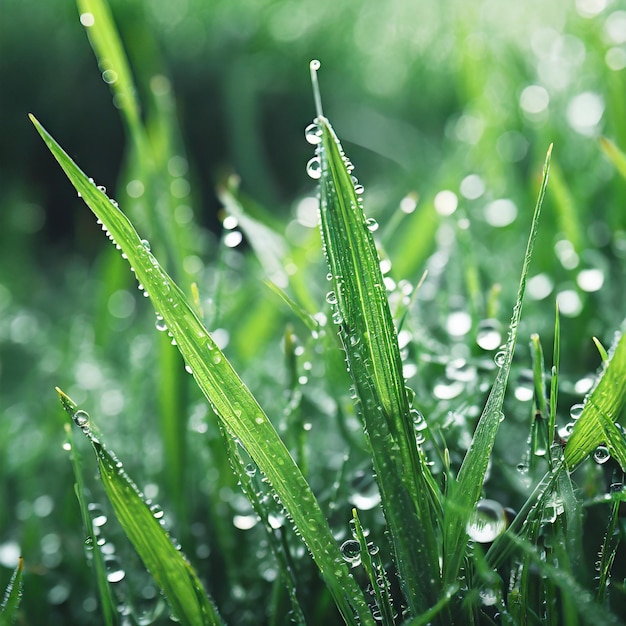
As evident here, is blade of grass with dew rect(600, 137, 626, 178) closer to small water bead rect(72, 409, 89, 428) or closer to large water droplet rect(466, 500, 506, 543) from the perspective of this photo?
large water droplet rect(466, 500, 506, 543)

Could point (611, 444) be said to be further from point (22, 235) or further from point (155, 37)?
point (155, 37)

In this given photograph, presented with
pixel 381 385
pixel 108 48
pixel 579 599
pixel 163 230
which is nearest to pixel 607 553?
pixel 579 599

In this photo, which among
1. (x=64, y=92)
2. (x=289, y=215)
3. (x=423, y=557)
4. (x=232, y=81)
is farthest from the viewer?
(x=64, y=92)

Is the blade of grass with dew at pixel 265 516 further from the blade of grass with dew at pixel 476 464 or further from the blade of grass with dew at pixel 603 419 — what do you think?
the blade of grass with dew at pixel 603 419

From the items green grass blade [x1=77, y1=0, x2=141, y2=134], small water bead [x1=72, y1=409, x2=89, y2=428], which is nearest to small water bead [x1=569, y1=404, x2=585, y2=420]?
small water bead [x1=72, y1=409, x2=89, y2=428]

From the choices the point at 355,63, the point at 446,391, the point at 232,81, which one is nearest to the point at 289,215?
the point at 232,81
